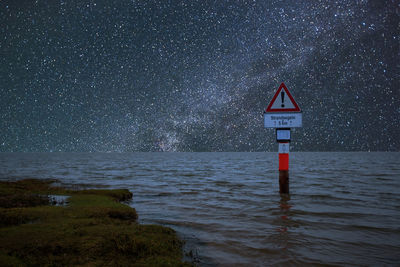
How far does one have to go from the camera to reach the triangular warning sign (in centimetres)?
941

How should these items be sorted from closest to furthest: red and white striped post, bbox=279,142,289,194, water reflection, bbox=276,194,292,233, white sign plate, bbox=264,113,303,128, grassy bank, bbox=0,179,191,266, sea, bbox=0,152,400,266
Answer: grassy bank, bbox=0,179,191,266 < sea, bbox=0,152,400,266 < water reflection, bbox=276,194,292,233 < white sign plate, bbox=264,113,303,128 < red and white striped post, bbox=279,142,289,194

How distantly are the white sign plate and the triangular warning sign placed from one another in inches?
6.4

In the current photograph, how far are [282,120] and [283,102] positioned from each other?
586 mm

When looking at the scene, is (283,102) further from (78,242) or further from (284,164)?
(78,242)

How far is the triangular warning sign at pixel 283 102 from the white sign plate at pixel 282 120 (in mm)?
162

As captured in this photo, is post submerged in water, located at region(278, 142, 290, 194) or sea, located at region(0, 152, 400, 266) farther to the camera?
post submerged in water, located at region(278, 142, 290, 194)

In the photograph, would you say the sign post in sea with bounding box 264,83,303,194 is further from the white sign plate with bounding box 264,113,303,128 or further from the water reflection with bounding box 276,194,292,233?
the water reflection with bounding box 276,194,292,233

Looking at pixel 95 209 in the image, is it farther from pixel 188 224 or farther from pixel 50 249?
pixel 50 249

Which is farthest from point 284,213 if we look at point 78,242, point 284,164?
point 78,242

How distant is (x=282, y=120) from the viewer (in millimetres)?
9469

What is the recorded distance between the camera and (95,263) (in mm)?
4281

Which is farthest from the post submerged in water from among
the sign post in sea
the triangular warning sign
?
the triangular warning sign

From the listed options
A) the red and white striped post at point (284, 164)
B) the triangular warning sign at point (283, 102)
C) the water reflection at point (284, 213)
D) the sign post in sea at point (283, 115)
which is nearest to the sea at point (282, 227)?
the water reflection at point (284, 213)

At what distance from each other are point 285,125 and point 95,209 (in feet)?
20.7
